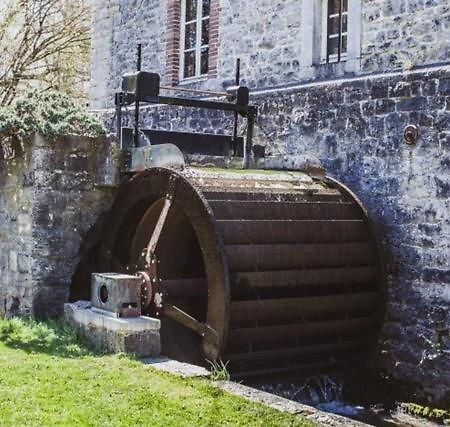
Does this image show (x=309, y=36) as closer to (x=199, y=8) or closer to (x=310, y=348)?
(x=199, y=8)

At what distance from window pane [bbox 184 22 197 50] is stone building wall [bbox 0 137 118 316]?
11.6 feet

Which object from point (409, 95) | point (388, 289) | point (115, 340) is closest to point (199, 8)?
point (409, 95)

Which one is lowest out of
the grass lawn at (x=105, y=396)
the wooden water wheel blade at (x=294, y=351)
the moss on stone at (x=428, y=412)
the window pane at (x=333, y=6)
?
the moss on stone at (x=428, y=412)

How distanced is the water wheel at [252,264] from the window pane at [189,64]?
354 cm

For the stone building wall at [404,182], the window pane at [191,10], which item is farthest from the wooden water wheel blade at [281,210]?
the window pane at [191,10]

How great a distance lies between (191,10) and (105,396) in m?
6.76

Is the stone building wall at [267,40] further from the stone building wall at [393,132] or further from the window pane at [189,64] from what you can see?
the window pane at [189,64]

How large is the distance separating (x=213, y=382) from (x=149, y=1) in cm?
708

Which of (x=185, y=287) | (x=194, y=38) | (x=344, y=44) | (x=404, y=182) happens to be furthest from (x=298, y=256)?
(x=194, y=38)

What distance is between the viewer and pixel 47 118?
7.40m

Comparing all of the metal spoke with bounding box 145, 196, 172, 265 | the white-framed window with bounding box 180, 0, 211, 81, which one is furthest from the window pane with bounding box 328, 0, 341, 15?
the metal spoke with bounding box 145, 196, 172, 265

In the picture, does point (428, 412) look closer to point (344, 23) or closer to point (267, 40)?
point (344, 23)

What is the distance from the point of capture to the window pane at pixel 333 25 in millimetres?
8805

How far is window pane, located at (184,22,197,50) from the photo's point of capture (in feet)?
35.0
